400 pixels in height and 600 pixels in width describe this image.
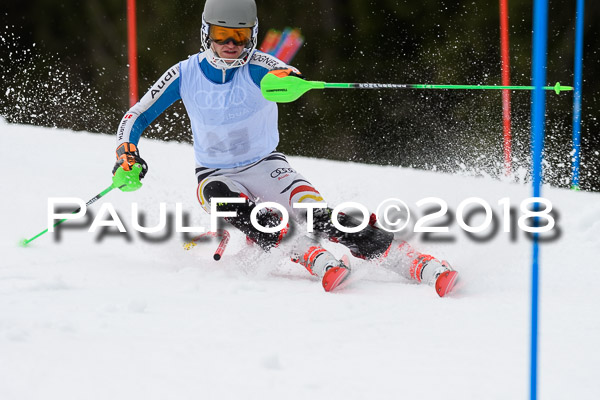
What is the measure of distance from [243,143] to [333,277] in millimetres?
852

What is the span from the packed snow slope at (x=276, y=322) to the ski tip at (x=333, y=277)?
0.15 feet

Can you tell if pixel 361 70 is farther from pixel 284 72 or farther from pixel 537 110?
pixel 537 110

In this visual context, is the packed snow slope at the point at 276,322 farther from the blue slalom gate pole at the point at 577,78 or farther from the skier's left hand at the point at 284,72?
the blue slalom gate pole at the point at 577,78

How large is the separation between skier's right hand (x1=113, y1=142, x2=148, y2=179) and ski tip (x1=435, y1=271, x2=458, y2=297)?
1390 mm

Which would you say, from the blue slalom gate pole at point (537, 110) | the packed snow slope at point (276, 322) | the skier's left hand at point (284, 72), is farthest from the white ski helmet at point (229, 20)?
the blue slalom gate pole at point (537, 110)

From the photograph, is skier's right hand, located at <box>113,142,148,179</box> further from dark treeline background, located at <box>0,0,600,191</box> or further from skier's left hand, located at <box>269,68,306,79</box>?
dark treeline background, located at <box>0,0,600,191</box>

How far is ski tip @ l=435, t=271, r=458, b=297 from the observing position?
2770mm

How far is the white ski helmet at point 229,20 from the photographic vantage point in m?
3.17

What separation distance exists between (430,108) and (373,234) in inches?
167

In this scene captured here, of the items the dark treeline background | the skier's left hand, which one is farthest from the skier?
the dark treeline background

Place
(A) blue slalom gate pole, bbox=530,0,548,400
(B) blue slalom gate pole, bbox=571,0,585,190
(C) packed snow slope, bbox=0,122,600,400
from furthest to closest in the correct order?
(B) blue slalom gate pole, bbox=571,0,585,190
(C) packed snow slope, bbox=0,122,600,400
(A) blue slalom gate pole, bbox=530,0,548,400

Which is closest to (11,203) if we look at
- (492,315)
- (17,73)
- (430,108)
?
(492,315)

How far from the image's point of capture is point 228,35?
127 inches

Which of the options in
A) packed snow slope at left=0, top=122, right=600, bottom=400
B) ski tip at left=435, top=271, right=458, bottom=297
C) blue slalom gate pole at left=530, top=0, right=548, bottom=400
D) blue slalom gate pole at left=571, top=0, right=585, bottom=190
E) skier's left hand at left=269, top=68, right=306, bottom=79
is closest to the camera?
blue slalom gate pole at left=530, top=0, right=548, bottom=400
